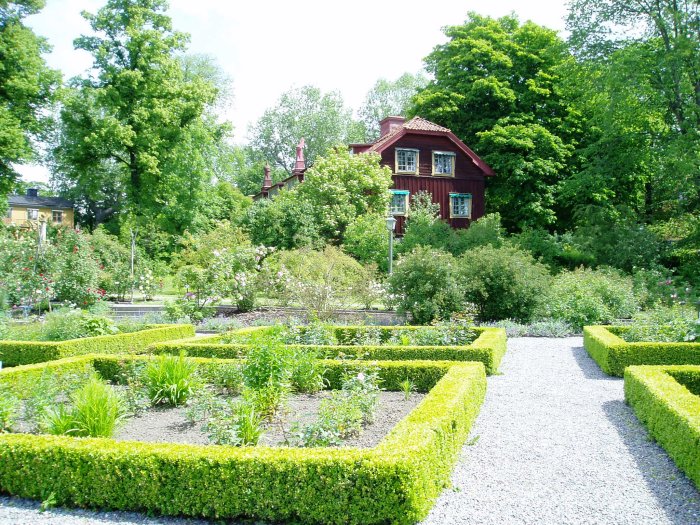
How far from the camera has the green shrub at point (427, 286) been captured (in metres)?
15.2

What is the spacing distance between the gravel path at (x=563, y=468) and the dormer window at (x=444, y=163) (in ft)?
79.6

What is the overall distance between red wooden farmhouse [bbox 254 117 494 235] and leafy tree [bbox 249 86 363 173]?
22.6m

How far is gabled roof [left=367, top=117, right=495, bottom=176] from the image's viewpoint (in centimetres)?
3116

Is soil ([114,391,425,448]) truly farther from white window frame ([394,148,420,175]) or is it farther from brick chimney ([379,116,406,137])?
brick chimney ([379,116,406,137])

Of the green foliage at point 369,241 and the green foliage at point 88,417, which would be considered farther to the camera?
the green foliage at point 369,241

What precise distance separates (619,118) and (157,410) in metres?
24.1

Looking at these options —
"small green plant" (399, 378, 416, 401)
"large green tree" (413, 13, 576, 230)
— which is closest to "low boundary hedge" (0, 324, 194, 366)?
"small green plant" (399, 378, 416, 401)

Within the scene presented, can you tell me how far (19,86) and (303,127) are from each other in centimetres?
3152

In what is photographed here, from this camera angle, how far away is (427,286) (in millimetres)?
15070

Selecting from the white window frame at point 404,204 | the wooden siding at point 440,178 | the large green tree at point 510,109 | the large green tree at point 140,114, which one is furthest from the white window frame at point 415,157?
the large green tree at point 140,114

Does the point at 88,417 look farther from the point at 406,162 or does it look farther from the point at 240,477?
the point at 406,162

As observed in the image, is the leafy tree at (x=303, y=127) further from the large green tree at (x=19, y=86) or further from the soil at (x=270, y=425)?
the soil at (x=270, y=425)

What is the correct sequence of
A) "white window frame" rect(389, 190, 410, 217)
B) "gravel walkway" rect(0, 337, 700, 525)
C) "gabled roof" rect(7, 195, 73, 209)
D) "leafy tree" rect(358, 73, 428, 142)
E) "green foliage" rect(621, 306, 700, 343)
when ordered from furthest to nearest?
"leafy tree" rect(358, 73, 428, 142) < "gabled roof" rect(7, 195, 73, 209) < "white window frame" rect(389, 190, 410, 217) < "green foliage" rect(621, 306, 700, 343) < "gravel walkway" rect(0, 337, 700, 525)

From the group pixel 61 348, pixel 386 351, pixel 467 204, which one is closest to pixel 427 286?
pixel 386 351
